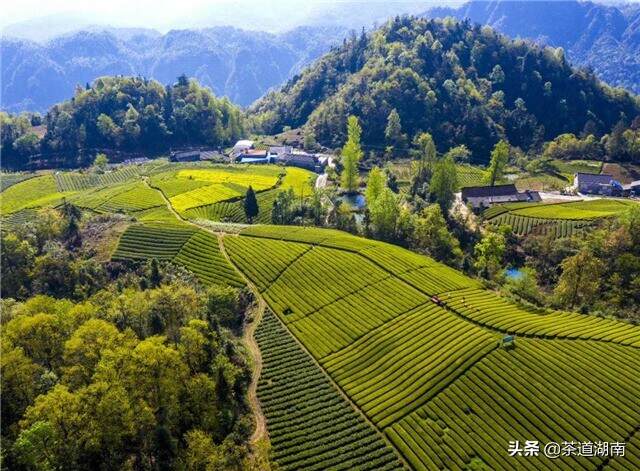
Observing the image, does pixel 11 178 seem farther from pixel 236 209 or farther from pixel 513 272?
pixel 513 272

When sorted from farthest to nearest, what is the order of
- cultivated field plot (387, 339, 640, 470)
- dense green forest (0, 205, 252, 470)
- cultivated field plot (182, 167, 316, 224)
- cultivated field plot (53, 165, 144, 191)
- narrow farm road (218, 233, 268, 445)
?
cultivated field plot (53, 165, 144, 191)
cultivated field plot (182, 167, 316, 224)
narrow farm road (218, 233, 268, 445)
cultivated field plot (387, 339, 640, 470)
dense green forest (0, 205, 252, 470)

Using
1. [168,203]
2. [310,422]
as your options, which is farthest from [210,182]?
[310,422]

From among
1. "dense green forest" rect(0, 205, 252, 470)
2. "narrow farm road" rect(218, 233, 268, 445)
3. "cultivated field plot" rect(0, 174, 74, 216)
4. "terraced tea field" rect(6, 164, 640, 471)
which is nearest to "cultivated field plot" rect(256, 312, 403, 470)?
"terraced tea field" rect(6, 164, 640, 471)

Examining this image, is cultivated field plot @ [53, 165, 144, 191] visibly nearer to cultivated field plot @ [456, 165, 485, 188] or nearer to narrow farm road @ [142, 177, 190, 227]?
narrow farm road @ [142, 177, 190, 227]

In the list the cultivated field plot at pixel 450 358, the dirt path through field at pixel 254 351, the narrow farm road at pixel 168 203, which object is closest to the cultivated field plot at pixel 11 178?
the narrow farm road at pixel 168 203

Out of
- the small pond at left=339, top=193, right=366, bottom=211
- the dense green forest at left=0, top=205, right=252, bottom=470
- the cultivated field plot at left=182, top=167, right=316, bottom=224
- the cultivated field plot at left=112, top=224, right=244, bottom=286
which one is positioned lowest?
the small pond at left=339, top=193, right=366, bottom=211

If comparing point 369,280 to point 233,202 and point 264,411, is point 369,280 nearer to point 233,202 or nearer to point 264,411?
point 264,411

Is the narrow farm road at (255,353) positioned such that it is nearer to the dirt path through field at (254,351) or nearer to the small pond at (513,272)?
the dirt path through field at (254,351)
